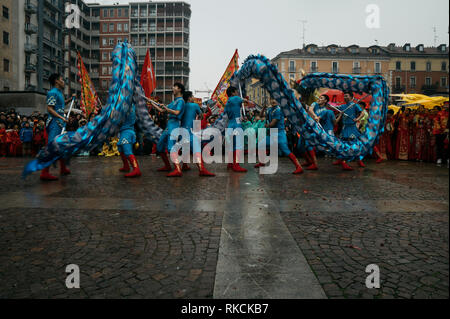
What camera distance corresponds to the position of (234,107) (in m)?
8.36

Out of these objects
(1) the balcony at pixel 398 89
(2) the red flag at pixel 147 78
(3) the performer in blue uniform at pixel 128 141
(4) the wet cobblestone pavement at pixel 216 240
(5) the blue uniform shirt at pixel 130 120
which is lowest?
(4) the wet cobblestone pavement at pixel 216 240

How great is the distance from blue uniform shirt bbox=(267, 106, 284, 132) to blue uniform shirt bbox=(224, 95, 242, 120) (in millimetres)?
992

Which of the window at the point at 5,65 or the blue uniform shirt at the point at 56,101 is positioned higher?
the window at the point at 5,65

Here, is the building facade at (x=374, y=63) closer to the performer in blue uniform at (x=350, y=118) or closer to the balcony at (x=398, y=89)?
the balcony at (x=398, y=89)

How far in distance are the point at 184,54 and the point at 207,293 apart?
264ft

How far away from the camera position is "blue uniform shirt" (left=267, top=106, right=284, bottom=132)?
8805 millimetres

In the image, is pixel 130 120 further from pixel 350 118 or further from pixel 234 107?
pixel 350 118

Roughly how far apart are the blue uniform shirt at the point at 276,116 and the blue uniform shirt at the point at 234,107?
99cm

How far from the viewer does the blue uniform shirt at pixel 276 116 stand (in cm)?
880

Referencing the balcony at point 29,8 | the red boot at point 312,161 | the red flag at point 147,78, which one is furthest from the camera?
the balcony at point 29,8

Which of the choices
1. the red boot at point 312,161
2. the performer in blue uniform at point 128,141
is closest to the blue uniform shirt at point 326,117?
the red boot at point 312,161

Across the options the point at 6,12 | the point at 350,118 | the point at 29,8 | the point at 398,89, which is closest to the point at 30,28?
the point at 29,8

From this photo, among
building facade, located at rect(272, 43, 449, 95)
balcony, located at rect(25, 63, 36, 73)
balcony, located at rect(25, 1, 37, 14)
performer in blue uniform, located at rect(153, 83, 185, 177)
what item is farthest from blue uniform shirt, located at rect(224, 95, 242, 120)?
building facade, located at rect(272, 43, 449, 95)

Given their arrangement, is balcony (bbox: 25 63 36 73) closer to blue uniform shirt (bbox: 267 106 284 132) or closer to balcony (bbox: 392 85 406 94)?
blue uniform shirt (bbox: 267 106 284 132)
